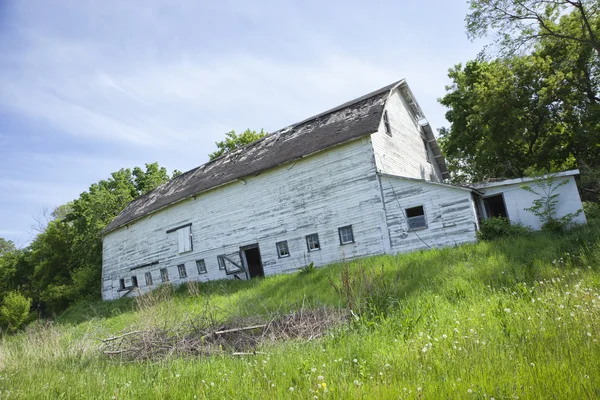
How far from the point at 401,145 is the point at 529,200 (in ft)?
22.6

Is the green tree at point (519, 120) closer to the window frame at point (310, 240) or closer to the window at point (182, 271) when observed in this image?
the window frame at point (310, 240)

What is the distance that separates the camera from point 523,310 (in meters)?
5.32

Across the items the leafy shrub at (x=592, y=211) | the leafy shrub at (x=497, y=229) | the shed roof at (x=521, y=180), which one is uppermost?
the shed roof at (x=521, y=180)

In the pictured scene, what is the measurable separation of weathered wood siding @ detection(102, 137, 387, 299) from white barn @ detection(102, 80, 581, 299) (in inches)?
2.0

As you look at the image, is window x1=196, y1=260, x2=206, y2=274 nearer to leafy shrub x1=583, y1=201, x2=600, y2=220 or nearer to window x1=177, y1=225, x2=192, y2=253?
window x1=177, y1=225, x2=192, y2=253

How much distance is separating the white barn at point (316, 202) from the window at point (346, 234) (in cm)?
5

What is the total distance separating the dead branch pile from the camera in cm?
680

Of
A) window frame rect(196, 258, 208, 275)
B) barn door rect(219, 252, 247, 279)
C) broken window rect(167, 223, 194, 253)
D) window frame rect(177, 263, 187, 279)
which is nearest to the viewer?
barn door rect(219, 252, 247, 279)

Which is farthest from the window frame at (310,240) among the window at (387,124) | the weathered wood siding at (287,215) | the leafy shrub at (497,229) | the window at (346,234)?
the leafy shrub at (497,229)

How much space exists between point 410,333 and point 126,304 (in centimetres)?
2190

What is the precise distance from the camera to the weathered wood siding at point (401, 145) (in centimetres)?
1736

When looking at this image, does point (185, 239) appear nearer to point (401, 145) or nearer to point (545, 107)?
point (401, 145)

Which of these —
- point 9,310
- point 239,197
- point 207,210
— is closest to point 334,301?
point 239,197

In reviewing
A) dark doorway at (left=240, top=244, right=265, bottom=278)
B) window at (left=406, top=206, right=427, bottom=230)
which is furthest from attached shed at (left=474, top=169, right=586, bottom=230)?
dark doorway at (left=240, top=244, right=265, bottom=278)
